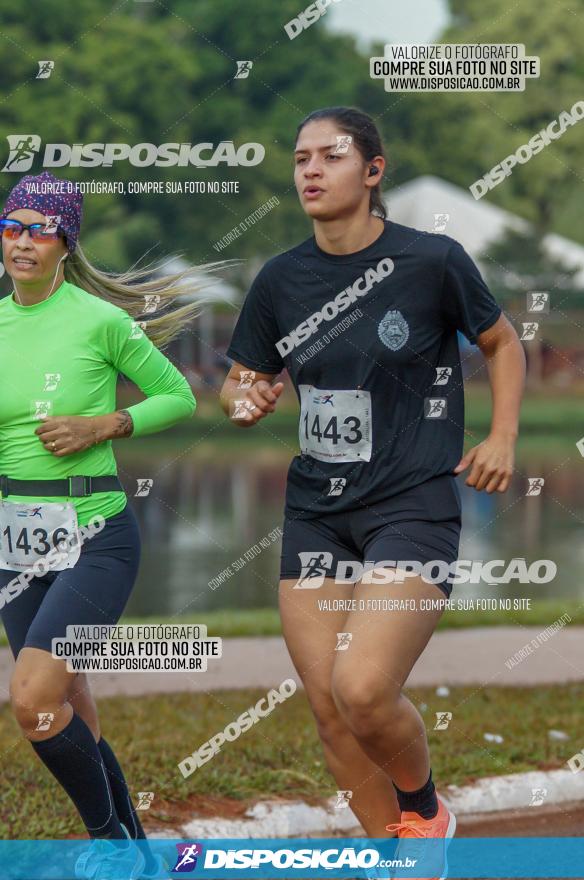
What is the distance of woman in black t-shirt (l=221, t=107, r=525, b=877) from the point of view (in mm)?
3980

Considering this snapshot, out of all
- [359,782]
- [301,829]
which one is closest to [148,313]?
[359,782]

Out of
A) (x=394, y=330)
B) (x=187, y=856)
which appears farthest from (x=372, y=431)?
(x=187, y=856)

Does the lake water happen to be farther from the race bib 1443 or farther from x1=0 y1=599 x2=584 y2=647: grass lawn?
the race bib 1443

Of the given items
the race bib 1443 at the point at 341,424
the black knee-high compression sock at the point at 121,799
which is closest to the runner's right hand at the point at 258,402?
the race bib 1443 at the point at 341,424

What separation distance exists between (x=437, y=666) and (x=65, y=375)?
161 inches

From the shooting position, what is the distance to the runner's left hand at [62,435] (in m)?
3.94

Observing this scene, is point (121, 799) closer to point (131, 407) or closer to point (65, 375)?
point (131, 407)

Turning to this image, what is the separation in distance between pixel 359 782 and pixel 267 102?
37.2 metres

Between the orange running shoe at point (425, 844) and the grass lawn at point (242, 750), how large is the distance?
1.12 metres

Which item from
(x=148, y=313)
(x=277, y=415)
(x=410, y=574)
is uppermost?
(x=148, y=313)

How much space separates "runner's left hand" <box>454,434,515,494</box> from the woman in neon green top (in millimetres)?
950

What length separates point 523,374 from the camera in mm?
4164

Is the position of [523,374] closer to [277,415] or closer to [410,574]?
[410,574]

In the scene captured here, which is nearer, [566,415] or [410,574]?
[410,574]
